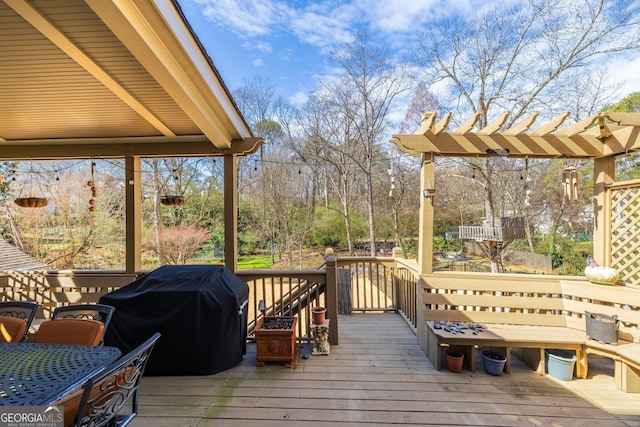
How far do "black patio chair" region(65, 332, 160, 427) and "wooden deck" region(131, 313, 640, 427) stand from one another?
2.84ft

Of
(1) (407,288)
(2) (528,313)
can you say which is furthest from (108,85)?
(2) (528,313)

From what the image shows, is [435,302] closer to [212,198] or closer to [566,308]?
[566,308]

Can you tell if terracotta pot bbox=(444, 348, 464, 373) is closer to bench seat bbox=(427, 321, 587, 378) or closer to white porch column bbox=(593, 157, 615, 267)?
bench seat bbox=(427, 321, 587, 378)

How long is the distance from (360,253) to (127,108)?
10.9 metres

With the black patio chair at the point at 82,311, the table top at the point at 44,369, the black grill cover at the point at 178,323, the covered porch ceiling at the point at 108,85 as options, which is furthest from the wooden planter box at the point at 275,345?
the covered porch ceiling at the point at 108,85

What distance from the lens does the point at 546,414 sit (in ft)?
6.86

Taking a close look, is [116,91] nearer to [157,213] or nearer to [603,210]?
[603,210]

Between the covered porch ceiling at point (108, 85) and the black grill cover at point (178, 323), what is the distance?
6.13 feet

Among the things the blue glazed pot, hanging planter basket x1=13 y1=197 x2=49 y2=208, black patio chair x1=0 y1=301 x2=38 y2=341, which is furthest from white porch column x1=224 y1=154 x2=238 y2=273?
the blue glazed pot

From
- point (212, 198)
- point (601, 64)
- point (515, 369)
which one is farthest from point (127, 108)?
point (601, 64)

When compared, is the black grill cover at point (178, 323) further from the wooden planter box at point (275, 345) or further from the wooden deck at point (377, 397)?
the wooden planter box at point (275, 345)

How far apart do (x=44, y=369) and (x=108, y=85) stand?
2.33m

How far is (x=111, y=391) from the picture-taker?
129 centimetres

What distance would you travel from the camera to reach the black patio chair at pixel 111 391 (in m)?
1.09
